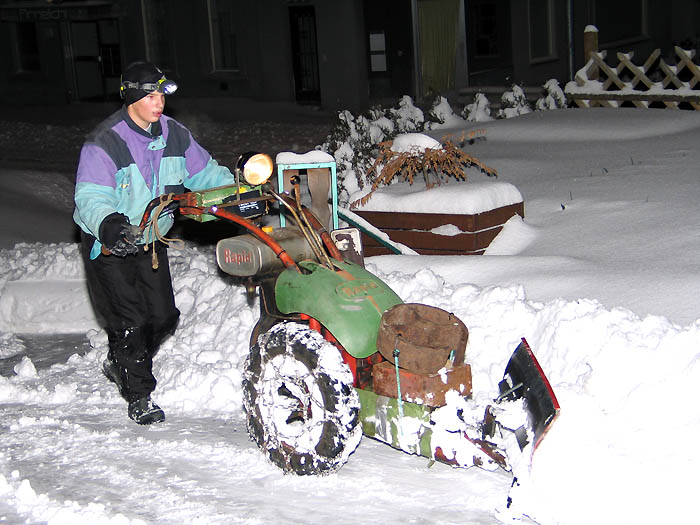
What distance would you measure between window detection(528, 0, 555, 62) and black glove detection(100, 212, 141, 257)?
16425 millimetres

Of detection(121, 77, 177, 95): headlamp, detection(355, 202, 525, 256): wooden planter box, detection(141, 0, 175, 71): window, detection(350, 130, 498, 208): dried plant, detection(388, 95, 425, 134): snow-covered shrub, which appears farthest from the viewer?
detection(141, 0, 175, 71): window

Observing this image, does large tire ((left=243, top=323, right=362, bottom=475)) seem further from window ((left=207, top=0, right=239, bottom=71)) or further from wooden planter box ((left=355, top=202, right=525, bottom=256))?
window ((left=207, top=0, right=239, bottom=71))

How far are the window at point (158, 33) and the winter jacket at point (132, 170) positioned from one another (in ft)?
56.2

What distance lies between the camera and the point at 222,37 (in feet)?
67.8

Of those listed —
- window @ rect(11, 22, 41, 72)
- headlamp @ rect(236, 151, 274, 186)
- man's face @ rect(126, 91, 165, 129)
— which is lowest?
headlamp @ rect(236, 151, 274, 186)

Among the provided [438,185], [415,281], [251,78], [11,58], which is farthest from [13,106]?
[415,281]

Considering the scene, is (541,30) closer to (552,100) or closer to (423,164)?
(552,100)

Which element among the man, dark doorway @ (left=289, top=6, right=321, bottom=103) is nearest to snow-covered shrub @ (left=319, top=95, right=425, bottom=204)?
the man

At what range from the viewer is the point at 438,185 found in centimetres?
711

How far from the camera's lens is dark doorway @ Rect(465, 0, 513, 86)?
18172mm

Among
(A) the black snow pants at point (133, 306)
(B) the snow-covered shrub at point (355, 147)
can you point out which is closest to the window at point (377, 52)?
(B) the snow-covered shrub at point (355, 147)

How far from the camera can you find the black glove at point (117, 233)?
413 cm

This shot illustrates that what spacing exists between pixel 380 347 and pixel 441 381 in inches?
11.7

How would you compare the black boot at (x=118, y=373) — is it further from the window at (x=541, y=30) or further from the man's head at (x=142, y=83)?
the window at (x=541, y=30)
